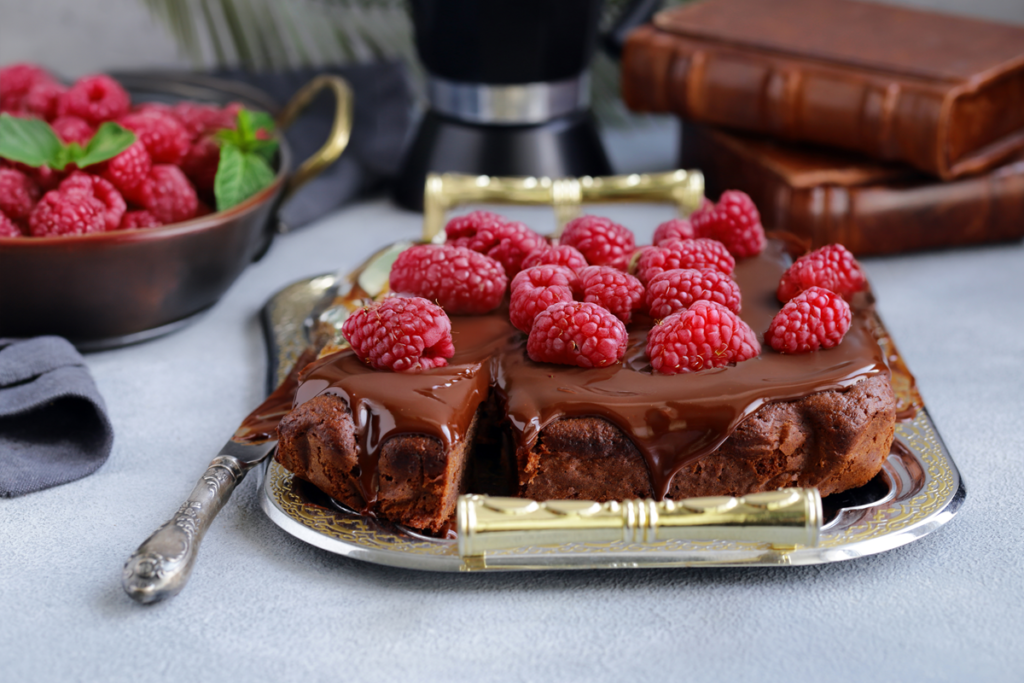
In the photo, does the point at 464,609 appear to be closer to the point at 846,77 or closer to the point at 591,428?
the point at 591,428

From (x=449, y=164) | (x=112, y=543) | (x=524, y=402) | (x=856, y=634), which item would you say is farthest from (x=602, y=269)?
(x=449, y=164)

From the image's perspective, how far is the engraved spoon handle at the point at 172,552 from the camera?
33.3 inches

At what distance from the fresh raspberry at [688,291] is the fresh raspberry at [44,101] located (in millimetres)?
957

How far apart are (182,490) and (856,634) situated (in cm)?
68

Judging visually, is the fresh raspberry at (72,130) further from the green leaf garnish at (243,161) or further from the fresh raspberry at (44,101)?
the green leaf garnish at (243,161)

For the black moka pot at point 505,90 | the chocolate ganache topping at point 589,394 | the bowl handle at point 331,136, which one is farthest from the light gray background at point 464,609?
the black moka pot at point 505,90

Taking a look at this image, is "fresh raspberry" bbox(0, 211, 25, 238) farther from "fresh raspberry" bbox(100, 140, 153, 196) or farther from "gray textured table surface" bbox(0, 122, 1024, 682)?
"gray textured table surface" bbox(0, 122, 1024, 682)

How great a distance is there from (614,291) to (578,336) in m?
0.10

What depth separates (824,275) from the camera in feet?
3.62

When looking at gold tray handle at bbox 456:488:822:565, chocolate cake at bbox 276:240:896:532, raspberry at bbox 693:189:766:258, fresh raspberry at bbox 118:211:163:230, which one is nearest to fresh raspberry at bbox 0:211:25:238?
fresh raspberry at bbox 118:211:163:230

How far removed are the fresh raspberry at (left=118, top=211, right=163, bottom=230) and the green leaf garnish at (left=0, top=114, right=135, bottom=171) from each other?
0.08 meters

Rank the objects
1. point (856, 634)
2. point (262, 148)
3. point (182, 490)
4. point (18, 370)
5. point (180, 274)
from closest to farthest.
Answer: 1. point (856, 634)
2. point (182, 490)
3. point (18, 370)
4. point (180, 274)
5. point (262, 148)

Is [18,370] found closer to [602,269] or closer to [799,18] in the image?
[602,269]

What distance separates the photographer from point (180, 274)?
4.32ft
